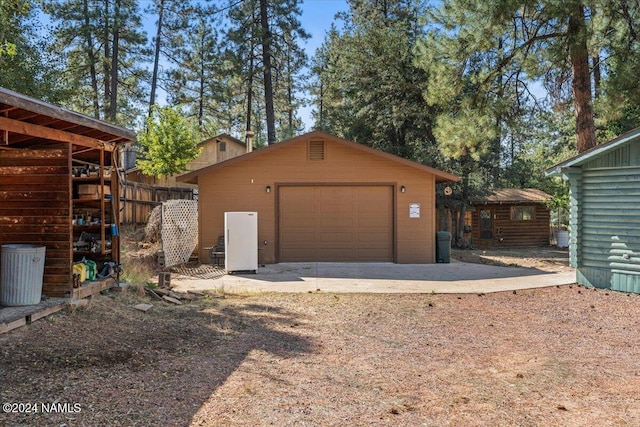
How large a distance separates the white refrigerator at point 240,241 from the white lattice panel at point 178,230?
1779 millimetres

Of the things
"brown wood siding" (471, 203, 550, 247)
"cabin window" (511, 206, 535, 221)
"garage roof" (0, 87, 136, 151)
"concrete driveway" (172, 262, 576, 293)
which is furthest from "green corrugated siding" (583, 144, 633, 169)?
"cabin window" (511, 206, 535, 221)

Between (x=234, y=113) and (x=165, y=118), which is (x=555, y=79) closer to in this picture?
(x=165, y=118)

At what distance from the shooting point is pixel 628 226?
8.27m

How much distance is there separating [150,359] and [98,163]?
426 cm

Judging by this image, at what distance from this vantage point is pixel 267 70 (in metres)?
22.3

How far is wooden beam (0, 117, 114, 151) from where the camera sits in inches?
203

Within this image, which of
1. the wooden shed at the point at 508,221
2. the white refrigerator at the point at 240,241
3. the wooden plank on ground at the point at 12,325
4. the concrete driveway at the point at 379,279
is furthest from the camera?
the wooden shed at the point at 508,221

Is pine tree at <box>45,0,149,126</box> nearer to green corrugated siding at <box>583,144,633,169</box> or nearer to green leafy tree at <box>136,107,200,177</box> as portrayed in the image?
green leafy tree at <box>136,107,200,177</box>

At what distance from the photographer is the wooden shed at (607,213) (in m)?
8.22

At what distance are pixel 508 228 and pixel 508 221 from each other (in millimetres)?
330

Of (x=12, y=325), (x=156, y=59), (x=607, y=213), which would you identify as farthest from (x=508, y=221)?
(x=156, y=59)

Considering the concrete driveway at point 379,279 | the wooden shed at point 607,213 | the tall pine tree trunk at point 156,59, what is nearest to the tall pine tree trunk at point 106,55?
the tall pine tree trunk at point 156,59

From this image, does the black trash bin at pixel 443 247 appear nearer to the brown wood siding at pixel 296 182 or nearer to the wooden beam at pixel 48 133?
the brown wood siding at pixel 296 182

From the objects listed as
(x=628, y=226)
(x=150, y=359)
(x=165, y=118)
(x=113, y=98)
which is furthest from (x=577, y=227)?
(x=113, y=98)
